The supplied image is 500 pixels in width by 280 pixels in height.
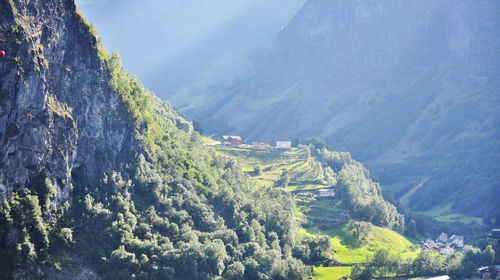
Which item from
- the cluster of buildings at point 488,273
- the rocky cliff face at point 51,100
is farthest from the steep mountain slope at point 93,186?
the cluster of buildings at point 488,273

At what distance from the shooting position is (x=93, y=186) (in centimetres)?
10712

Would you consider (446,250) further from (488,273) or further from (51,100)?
(51,100)

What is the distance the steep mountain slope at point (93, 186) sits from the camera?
8462 centimetres

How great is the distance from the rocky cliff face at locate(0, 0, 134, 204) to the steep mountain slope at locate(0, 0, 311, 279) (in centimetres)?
22

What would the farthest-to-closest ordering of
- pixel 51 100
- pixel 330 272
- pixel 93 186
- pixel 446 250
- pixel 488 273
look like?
1. pixel 446 250
2. pixel 488 273
3. pixel 330 272
4. pixel 93 186
5. pixel 51 100

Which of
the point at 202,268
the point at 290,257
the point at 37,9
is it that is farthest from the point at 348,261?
the point at 37,9

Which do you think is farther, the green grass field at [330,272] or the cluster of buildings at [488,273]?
the cluster of buildings at [488,273]

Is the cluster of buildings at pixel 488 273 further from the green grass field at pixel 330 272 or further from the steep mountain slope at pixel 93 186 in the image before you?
the steep mountain slope at pixel 93 186

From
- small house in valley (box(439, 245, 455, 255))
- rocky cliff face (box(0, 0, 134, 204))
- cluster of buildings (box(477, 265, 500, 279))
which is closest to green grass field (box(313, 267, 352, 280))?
cluster of buildings (box(477, 265, 500, 279))

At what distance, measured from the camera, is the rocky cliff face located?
83562mm

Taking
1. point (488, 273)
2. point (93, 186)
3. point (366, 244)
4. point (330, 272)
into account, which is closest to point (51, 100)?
point (93, 186)

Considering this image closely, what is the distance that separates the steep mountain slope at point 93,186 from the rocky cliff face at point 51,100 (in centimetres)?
22

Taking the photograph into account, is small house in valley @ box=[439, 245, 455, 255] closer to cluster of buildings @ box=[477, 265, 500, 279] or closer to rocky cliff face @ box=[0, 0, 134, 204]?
cluster of buildings @ box=[477, 265, 500, 279]

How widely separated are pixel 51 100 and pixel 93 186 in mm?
22099
